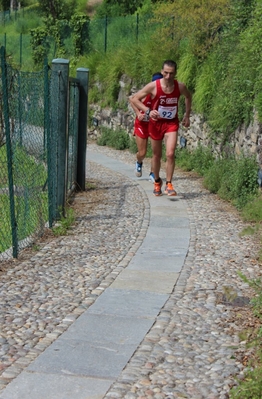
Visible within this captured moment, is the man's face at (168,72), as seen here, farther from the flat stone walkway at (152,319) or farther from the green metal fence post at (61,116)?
Result: the flat stone walkway at (152,319)

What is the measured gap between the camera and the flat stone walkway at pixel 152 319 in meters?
3.84

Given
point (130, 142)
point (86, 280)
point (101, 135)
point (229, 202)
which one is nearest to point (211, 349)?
point (86, 280)

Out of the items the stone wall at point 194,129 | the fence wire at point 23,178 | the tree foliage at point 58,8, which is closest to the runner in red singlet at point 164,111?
the stone wall at point 194,129

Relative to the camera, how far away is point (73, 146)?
1026 cm

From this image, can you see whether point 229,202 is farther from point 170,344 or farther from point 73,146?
point 170,344

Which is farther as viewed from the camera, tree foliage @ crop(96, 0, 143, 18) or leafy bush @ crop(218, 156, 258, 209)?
tree foliage @ crop(96, 0, 143, 18)

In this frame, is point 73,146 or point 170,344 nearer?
point 170,344

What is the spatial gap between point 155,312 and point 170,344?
614 millimetres

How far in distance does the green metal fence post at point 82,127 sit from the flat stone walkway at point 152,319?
1.85m

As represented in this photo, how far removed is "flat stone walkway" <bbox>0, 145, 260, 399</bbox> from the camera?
3840mm

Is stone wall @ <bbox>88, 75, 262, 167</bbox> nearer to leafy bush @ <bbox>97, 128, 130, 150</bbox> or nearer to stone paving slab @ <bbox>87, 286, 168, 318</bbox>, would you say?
leafy bush @ <bbox>97, 128, 130, 150</bbox>

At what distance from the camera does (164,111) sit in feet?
32.2

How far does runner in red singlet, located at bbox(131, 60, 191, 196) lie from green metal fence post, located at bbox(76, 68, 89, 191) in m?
0.89

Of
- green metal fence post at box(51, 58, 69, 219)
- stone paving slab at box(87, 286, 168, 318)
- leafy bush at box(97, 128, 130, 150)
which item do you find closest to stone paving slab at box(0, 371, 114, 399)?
stone paving slab at box(87, 286, 168, 318)
